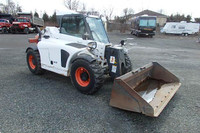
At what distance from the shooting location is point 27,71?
606cm

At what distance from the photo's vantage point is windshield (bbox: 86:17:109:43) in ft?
15.1

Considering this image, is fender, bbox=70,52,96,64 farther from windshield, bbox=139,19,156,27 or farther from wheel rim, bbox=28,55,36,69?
windshield, bbox=139,19,156,27

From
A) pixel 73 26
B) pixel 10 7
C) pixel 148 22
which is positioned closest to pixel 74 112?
pixel 73 26

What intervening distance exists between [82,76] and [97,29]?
60.6 inches

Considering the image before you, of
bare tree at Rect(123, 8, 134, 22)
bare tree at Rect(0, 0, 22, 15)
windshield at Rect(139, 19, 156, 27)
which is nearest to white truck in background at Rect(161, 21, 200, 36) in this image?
windshield at Rect(139, 19, 156, 27)

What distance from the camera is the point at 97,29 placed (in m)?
4.84

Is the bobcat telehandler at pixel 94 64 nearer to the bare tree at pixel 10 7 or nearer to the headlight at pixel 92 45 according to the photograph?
the headlight at pixel 92 45

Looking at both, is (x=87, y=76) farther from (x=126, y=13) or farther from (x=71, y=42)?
(x=126, y=13)

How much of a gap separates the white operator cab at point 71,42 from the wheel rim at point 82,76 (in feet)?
1.16

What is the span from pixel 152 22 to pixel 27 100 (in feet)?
76.6

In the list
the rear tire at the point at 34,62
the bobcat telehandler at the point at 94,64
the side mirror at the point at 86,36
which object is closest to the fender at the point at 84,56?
the bobcat telehandler at the point at 94,64

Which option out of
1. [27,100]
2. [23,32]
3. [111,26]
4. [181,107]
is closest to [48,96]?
[27,100]

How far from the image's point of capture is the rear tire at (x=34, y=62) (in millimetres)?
5297

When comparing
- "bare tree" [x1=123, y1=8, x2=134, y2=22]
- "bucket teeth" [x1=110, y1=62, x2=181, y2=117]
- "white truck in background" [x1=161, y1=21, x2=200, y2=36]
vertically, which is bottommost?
"bucket teeth" [x1=110, y1=62, x2=181, y2=117]
